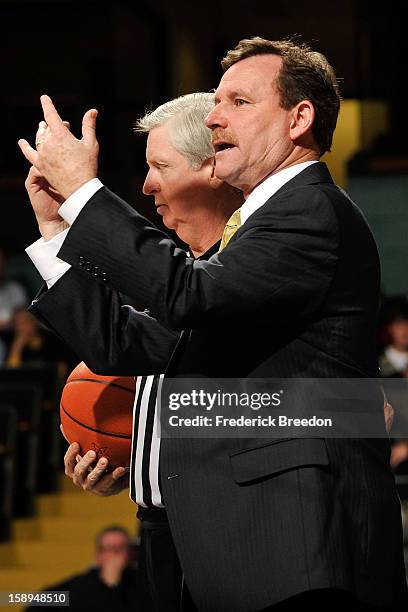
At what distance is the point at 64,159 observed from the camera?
141cm

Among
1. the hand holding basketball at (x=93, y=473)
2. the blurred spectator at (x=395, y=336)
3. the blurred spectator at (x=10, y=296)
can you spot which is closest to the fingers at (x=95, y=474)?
the hand holding basketball at (x=93, y=473)

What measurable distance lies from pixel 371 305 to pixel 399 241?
625cm

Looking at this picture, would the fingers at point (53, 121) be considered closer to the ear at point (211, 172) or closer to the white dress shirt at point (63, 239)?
the white dress shirt at point (63, 239)

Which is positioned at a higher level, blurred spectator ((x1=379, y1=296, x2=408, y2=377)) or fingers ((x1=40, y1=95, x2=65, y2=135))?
fingers ((x1=40, y1=95, x2=65, y2=135))

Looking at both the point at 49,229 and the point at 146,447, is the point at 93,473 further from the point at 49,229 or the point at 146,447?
the point at 49,229

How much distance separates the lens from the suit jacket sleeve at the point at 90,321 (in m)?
1.46

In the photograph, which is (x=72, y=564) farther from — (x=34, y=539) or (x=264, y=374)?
(x=264, y=374)

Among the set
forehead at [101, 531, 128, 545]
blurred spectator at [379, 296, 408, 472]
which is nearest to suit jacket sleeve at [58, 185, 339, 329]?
forehead at [101, 531, 128, 545]

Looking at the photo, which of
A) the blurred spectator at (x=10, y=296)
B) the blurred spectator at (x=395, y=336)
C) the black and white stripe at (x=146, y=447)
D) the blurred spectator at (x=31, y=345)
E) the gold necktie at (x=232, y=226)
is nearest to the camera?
the gold necktie at (x=232, y=226)

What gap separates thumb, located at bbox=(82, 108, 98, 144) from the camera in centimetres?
144

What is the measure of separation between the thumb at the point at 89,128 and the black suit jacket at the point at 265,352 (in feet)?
0.32

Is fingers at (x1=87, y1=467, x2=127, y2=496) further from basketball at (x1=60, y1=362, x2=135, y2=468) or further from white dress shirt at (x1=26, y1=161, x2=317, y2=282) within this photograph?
white dress shirt at (x1=26, y1=161, x2=317, y2=282)

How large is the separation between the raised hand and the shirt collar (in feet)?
0.75

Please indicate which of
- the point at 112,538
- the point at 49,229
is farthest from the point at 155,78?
the point at 49,229
